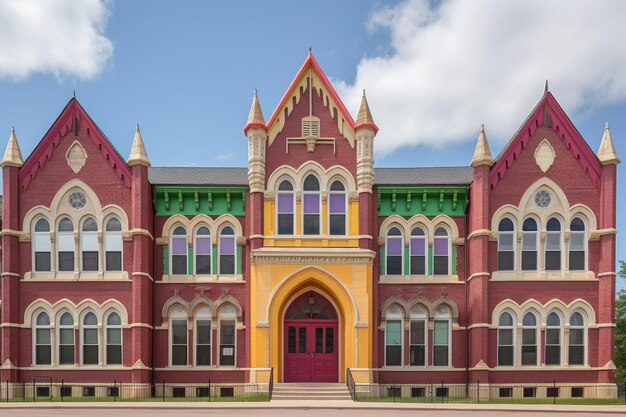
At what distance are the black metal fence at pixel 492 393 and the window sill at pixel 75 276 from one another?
11.1m

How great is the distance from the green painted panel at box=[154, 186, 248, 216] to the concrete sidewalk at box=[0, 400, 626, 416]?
908 centimetres

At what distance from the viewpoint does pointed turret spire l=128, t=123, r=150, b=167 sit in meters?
29.5

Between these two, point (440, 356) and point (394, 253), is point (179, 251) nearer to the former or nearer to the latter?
point (394, 253)

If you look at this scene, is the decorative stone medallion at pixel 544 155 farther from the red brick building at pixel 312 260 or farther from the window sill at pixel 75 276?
the window sill at pixel 75 276

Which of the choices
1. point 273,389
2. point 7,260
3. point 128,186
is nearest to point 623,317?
point 273,389

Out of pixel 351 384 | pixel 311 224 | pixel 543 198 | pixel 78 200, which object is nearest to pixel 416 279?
pixel 311 224

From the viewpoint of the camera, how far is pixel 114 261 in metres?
30.0

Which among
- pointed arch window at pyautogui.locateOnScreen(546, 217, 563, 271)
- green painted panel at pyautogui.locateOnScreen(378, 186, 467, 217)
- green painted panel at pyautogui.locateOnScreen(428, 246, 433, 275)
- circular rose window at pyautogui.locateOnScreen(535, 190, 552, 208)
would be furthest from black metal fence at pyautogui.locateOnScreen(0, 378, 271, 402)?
circular rose window at pyautogui.locateOnScreen(535, 190, 552, 208)

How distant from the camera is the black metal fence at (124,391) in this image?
2784 centimetres

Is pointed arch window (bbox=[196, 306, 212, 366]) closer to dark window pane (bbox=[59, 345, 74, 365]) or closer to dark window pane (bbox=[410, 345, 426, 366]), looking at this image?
dark window pane (bbox=[59, 345, 74, 365])

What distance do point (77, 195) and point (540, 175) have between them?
20.9 metres

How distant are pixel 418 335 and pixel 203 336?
978cm

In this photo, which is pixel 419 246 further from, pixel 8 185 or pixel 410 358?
pixel 8 185

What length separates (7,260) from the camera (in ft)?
96.6
